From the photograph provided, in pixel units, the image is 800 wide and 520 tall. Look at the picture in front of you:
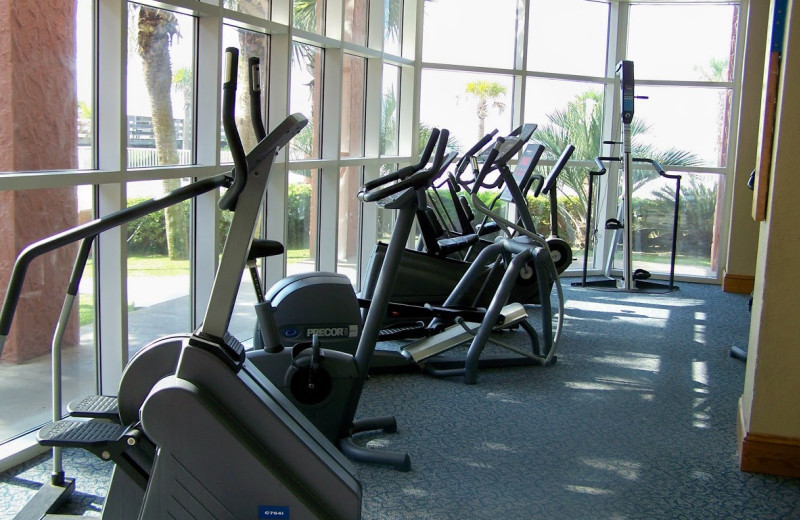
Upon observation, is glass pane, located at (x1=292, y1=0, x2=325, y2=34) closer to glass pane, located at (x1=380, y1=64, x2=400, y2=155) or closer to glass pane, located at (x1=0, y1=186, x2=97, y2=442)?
glass pane, located at (x1=380, y1=64, x2=400, y2=155)

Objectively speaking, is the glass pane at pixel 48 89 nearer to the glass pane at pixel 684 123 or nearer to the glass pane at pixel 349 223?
the glass pane at pixel 349 223

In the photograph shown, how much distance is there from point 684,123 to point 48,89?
21.3 feet

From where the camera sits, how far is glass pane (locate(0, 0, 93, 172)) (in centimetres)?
→ 302

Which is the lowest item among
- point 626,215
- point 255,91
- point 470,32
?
point 626,215

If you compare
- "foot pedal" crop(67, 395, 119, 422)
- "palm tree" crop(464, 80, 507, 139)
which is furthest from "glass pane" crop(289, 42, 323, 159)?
"foot pedal" crop(67, 395, 119, 422)

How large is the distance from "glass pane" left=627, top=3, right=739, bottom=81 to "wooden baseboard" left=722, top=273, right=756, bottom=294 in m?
2.02

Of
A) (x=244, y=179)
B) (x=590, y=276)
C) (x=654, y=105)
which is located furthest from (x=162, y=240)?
(x=654, y=105)

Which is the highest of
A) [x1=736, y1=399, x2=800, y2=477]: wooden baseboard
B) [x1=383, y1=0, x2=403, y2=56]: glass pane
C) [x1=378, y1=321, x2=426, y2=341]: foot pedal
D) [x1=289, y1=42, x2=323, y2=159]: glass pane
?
[x1=383, y1=0, x2=403, y2=56]: glass pane

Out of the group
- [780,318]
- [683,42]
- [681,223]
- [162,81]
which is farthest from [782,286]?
[683,42]

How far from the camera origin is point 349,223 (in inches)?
256

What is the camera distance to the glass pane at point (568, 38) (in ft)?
25.2

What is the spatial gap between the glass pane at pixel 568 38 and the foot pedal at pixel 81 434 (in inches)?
246

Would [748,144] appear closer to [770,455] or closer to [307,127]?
[307,127]

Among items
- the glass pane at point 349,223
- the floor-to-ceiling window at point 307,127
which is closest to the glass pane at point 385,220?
the floor-to-ceiling window at point 307,127
